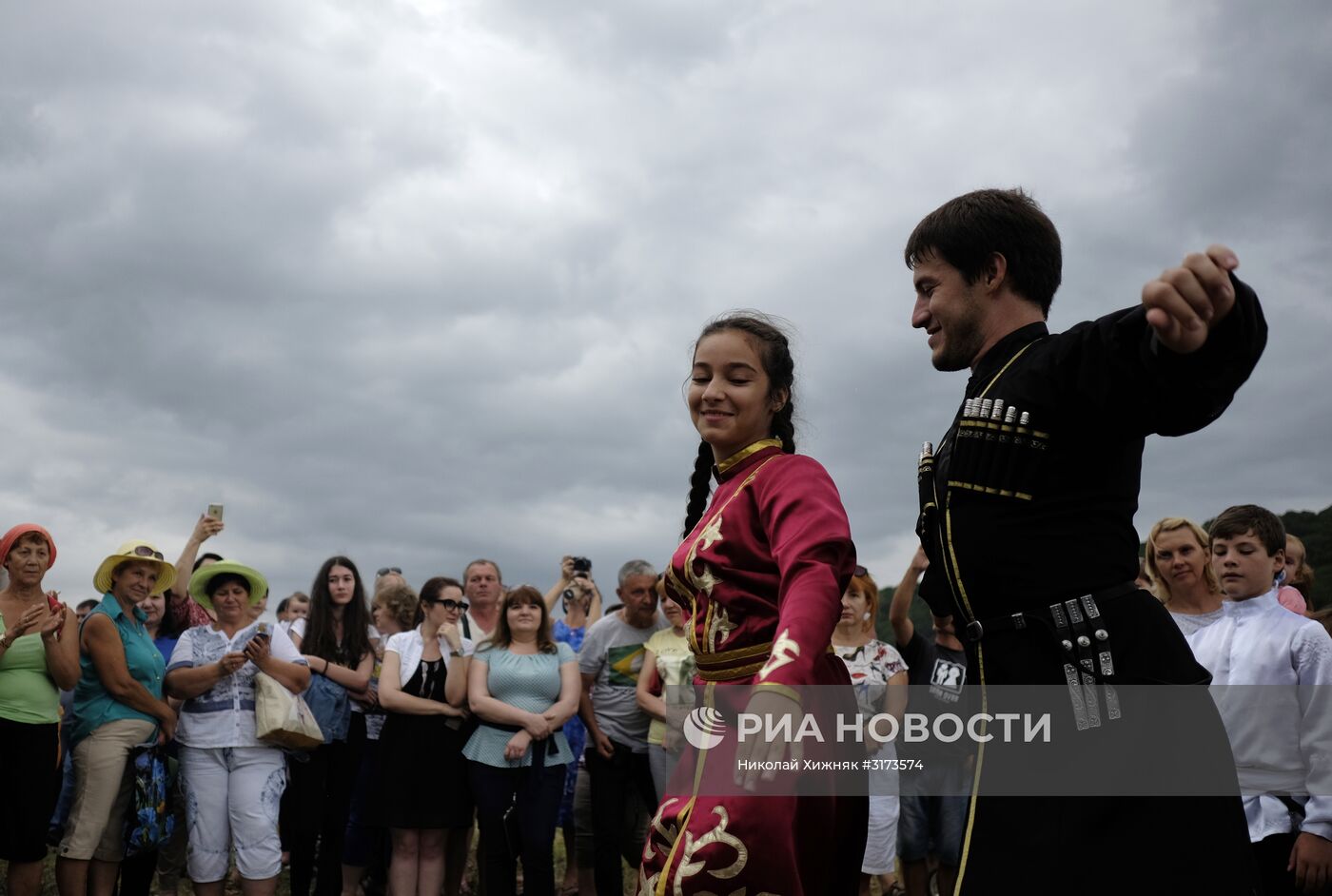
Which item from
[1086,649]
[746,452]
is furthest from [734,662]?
[1086,649]

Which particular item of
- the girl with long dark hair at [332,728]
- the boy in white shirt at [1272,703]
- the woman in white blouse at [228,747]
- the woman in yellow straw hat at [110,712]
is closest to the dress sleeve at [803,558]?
the boy in white shirt at [1272,703]

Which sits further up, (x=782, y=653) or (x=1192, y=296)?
(x=1192, y=296)

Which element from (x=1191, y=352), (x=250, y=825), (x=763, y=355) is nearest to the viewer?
(x=1191, y=352)

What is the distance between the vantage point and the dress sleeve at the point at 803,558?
2582 millimetres

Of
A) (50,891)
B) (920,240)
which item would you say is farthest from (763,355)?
(50,891)

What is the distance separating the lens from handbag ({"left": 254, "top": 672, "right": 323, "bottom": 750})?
275 inches

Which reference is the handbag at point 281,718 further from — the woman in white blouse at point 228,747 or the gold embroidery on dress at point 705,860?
the gold embroidery on dress at point 705,860

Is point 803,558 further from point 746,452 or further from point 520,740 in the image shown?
point 520,740

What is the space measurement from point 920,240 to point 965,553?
2.46ft

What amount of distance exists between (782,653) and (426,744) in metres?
5.53

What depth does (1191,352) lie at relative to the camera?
6.36 feet

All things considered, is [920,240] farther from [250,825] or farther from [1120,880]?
[250,825]

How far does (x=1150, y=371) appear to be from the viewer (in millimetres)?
2008

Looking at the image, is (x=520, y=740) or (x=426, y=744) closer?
(x=520, y=740)
